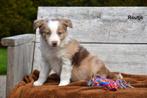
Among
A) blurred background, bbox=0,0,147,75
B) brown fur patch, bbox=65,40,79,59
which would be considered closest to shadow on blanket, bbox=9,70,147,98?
brown fur patch, bbox=65,40,79,59

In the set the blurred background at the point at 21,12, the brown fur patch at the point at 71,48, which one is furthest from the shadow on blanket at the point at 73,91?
the blurred background at the point at 21,12

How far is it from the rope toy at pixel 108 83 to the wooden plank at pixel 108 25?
0.98 meters

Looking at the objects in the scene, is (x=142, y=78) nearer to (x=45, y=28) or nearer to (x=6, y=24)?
(x=45, y=28)

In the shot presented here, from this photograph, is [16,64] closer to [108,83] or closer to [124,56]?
[108,83]

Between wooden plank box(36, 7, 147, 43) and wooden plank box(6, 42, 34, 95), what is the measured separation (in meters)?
0.70

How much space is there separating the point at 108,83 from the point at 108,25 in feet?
4.02

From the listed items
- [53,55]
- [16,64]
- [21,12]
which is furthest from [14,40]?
[21,12]

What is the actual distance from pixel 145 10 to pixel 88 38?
2.17 feet

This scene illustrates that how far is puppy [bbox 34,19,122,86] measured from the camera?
4090 mm

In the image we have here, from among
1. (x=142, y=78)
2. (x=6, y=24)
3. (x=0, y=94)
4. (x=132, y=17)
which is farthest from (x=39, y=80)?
(x=6, y=24)

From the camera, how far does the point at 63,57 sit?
4.23m

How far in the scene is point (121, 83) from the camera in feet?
13.7

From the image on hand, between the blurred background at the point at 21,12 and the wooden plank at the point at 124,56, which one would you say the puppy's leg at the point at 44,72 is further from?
the blurred background at the point at 21,12

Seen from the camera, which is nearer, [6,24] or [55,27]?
[55,27]
